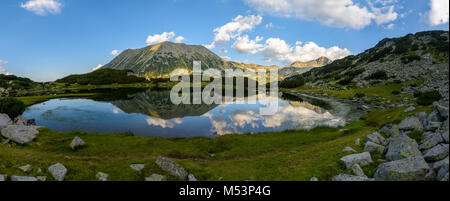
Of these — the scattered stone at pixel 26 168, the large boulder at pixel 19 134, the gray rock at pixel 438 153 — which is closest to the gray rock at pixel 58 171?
the scattered stone at pixel 26 168

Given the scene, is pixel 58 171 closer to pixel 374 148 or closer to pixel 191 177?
pixel 191 177

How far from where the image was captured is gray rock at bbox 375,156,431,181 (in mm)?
9852

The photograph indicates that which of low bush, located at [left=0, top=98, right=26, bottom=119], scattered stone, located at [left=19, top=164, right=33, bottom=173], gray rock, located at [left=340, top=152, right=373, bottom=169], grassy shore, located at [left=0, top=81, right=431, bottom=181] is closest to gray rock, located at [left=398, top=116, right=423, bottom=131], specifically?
grassy shore, located at [left=0, top=81, right=431, bottom=181]

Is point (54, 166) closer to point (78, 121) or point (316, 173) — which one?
point (316, 173)

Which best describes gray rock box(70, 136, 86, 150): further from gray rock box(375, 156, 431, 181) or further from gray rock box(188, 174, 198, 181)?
gray rock box(375, 156, 431, 181)

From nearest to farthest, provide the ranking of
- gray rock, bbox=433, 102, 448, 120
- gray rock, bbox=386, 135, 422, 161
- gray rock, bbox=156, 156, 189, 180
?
gray rock, bbox=386, 135, 422, 161
gray rock, bbox=433, 102, 448, 120
gray rock, bbox=156, 156, 189, 180

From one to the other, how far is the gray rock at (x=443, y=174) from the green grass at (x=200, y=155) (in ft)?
20.3

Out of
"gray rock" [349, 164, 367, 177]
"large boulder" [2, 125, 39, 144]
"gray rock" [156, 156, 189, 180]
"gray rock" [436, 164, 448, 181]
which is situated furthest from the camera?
"large boulder" [2, 125, 39, 144]

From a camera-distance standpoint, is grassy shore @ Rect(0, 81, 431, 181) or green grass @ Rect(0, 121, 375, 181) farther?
green grass @ Rect(0, 121, 375, 181)

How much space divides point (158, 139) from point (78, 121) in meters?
32.2

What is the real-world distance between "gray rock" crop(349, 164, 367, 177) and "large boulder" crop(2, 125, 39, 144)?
42956mm

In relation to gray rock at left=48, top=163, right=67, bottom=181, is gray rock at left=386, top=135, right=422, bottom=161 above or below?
above

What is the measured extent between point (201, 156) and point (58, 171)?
604 inches
